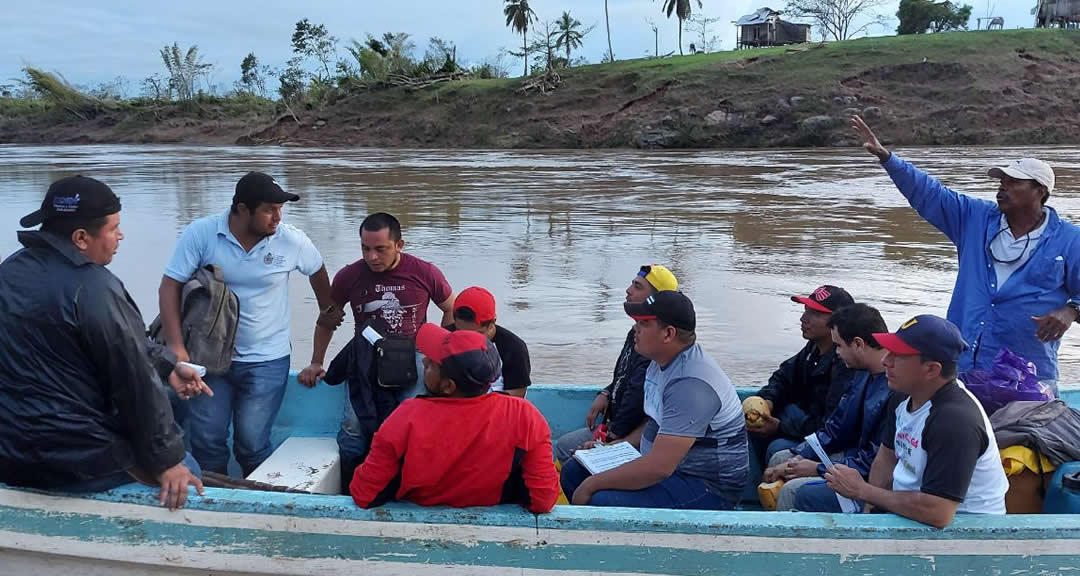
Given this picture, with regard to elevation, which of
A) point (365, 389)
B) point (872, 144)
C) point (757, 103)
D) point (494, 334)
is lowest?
point (365, 389)

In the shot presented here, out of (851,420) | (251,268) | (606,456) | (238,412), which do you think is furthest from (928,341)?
(238,412)

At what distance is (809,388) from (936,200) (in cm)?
106

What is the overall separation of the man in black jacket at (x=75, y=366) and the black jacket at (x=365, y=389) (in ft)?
3.88

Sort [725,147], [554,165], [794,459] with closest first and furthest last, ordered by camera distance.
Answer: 1. [794,459]
2. [554,165]
3. [725,147]

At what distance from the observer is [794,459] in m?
3.41

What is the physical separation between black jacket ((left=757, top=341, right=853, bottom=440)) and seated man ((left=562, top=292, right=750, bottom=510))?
0.65 m

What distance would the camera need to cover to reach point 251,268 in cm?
375

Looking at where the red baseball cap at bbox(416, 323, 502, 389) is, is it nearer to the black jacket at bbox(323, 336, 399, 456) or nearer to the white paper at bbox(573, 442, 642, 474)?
the white paper at bbox(573, 442, 642, 474)

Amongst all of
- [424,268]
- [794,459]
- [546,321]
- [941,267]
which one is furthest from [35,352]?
[941,267]

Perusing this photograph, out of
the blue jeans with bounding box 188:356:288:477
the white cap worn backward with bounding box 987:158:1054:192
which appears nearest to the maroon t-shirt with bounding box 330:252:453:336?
the blue jeans with bounding box 188:356:288:477

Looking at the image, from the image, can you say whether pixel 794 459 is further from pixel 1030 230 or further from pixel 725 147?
pixel 725 147

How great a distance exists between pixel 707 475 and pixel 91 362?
6.57 feet

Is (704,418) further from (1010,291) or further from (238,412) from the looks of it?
(238,412)

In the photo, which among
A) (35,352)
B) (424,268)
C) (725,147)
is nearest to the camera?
(35,352)
